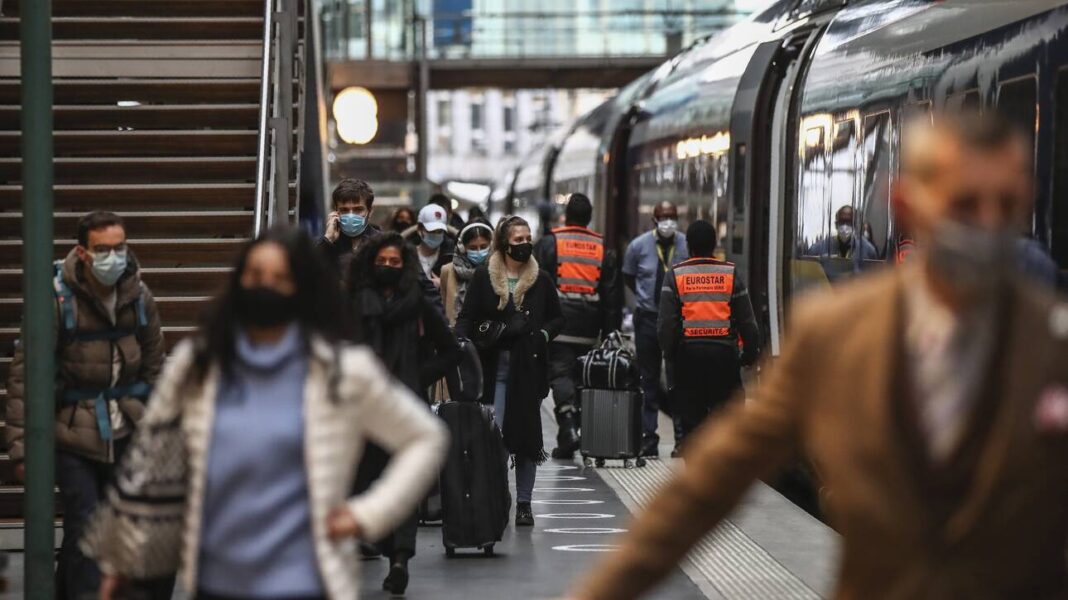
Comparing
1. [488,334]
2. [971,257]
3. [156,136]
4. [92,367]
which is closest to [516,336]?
[488,334]

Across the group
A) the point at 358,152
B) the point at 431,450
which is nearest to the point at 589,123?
the point at 358,152

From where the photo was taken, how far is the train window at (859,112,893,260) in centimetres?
1158

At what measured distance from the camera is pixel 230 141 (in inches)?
535

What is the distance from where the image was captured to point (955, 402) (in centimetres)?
309

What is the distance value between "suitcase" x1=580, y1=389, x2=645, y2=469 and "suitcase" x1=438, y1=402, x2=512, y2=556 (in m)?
3.53

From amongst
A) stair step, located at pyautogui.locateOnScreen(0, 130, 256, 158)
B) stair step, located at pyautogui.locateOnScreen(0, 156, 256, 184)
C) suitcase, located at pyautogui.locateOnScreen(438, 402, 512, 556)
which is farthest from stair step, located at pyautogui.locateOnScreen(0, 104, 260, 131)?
suitcase, located at pyautogui.locateOnScreen(438, 402, 512, 556)

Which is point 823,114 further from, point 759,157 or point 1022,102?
point 1022,102

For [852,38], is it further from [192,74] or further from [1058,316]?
[1058,316]

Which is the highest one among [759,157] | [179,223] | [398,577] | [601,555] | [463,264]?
[759,157]

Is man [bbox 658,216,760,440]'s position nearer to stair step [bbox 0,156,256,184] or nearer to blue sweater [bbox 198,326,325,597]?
stair step [bbox 0,156,256,184]

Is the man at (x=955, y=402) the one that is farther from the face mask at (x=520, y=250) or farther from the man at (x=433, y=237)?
the man at (x=433, y=237)

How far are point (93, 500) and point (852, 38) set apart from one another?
7150 millimetres

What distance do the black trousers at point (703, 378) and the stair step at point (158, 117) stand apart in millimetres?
3415

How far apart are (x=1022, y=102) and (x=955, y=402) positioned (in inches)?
246
